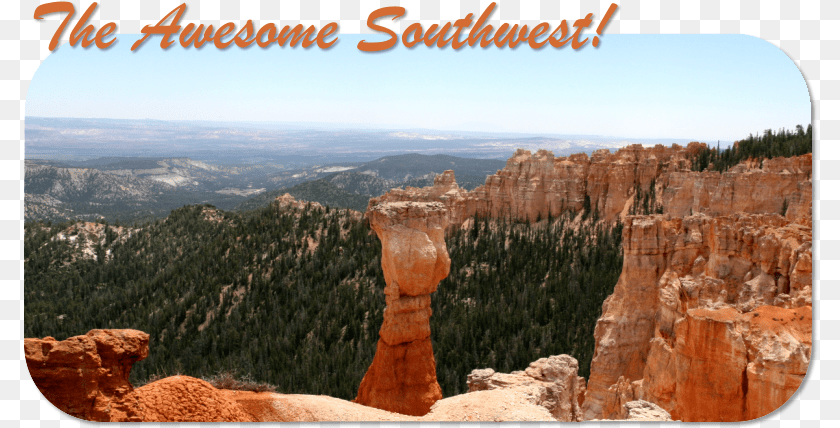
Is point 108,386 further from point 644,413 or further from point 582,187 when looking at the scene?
point 582,187

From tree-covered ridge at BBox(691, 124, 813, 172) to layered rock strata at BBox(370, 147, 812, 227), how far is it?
149 cm

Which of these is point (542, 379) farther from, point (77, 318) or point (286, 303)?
point (77, 318)

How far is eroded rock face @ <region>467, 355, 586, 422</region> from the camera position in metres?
11.3

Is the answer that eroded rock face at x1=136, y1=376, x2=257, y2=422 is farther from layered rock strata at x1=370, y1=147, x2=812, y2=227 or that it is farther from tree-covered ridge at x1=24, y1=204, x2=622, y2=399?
layered rock strata at x1=370, y1=147, x2=812, y2=227

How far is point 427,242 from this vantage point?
577 inches

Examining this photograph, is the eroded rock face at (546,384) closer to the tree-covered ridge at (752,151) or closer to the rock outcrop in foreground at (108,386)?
the rock outcrop in foreground at (108,386)

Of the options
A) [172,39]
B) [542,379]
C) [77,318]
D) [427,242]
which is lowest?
[77,318]

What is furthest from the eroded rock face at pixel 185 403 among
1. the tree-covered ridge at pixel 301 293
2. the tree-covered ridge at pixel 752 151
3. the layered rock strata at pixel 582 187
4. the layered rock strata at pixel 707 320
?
the tree-covered ridge at pixel 752 151

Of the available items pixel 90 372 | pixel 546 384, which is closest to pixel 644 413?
pixel 546 384

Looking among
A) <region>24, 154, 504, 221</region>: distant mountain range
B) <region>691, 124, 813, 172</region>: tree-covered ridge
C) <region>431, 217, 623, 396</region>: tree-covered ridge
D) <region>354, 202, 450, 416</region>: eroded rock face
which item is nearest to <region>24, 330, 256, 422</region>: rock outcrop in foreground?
<region>354, 202, 450, 416</region>: eroded rock face

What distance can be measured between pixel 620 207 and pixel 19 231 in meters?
57.1

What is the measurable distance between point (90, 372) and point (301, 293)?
35.1 meters

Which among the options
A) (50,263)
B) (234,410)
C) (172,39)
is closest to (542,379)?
(234,410)

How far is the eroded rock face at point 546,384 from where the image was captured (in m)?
11.3
